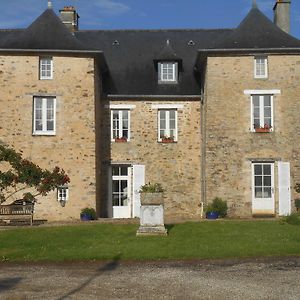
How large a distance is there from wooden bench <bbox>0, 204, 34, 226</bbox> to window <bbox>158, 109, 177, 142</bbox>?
687 centimetres

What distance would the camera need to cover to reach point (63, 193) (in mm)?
21547

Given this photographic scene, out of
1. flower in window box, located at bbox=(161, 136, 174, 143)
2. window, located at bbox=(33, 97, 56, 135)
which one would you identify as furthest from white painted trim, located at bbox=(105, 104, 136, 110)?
window, located at bbox=(33, 97, 56, 135)

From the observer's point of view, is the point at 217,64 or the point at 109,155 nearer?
the point at 217,64

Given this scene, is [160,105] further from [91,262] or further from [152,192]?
[91,262]

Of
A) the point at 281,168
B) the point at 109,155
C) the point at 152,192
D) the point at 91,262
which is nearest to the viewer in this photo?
the point at 91,262

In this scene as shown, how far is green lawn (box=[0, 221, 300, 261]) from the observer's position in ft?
41.3

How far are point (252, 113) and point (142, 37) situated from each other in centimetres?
792

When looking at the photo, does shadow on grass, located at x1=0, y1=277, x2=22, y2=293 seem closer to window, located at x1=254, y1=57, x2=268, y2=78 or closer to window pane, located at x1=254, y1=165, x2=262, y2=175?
window pane, located at x1=254, y1=165, x2=262, y2=175

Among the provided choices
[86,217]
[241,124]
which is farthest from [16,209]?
[241,124]

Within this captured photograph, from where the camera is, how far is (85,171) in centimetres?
2158

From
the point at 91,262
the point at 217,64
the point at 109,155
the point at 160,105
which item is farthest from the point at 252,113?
the point at 91,262

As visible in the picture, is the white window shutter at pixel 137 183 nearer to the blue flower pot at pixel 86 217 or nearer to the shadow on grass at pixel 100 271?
the blue flower pot at pixel 86 217

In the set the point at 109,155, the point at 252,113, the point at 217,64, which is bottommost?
the point at 109,155

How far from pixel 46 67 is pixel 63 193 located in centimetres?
499
